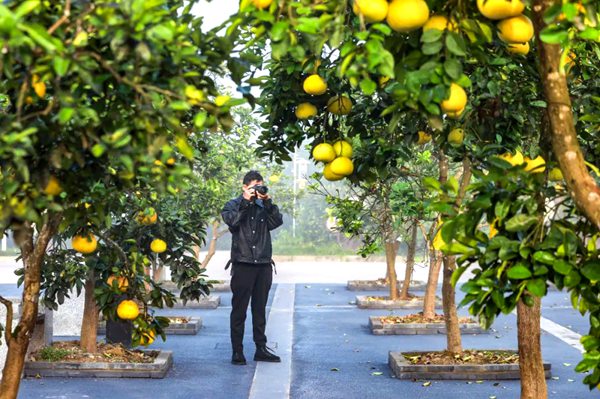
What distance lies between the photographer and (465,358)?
10758mm

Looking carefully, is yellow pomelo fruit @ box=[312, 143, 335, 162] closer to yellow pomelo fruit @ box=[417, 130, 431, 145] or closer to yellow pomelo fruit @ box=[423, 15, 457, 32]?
yellow pomelo fruit @ box=[417, 130, 431, 145]

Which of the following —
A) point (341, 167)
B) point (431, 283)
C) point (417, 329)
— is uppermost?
point (341, 167)

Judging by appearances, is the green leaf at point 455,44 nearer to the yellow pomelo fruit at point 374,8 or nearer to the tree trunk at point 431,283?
the yellow pomelo fruit at point 374,8

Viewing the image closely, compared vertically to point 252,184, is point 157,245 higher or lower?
lower

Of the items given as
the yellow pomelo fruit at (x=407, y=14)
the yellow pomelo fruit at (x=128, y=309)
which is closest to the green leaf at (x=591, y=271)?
the yellow pomelo fruit at (x=407, y=14)

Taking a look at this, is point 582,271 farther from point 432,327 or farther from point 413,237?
point 413,237

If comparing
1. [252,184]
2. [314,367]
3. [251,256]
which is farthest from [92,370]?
[252,184]

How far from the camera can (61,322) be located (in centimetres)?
1384

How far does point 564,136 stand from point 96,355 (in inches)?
317

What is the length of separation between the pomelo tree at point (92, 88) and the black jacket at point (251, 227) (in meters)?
7.70

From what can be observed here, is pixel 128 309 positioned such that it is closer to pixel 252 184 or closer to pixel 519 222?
pixel 519 222

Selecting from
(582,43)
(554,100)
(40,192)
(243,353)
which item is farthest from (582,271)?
(243,353)

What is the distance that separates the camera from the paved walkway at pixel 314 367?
31.5ft

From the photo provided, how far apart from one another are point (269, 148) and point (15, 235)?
3806 millimetres
